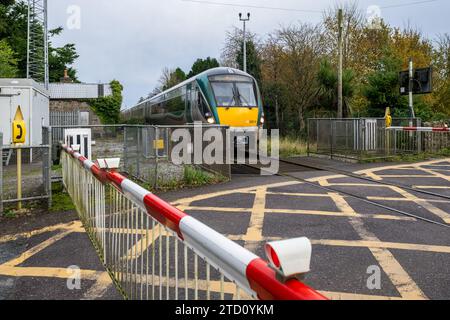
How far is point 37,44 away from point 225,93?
712 inches

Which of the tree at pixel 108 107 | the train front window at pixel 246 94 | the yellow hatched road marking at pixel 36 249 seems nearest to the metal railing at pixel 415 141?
the train front window at pixel 246 94

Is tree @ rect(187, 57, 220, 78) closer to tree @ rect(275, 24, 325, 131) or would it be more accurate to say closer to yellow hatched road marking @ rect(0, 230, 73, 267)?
tree @ rect(275, 24, 325, 131)

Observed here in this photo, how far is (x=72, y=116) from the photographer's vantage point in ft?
89.8

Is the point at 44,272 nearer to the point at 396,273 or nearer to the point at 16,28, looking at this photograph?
the point at 396,273

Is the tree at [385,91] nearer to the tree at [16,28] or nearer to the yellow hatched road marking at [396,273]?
the yellow hatched road marking at [396,273]

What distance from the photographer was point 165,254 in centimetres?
265

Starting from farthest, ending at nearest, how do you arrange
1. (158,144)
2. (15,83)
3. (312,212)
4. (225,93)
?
(225,93) → (15,83) → (158,144) → (312,212)

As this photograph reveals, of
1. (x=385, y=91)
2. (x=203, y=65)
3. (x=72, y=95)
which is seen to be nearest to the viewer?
(x=385, y=91)

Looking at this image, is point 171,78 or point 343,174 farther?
point 171,78

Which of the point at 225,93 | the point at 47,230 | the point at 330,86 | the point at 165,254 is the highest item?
the point at 330,86

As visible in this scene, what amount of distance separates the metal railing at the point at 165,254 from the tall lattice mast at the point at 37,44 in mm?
20027

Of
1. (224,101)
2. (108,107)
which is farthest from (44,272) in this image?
(108,107)

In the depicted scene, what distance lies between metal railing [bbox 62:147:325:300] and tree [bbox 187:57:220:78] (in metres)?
45.9

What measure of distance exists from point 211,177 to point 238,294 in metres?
8.51
